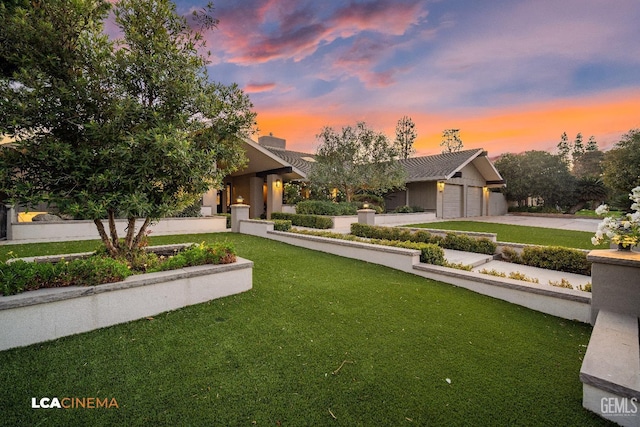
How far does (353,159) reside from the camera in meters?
15.8

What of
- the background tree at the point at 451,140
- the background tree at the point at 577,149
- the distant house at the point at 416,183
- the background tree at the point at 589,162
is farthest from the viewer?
the background tree at the point at 577,149

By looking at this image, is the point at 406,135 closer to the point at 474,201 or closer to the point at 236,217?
the point at 474,201

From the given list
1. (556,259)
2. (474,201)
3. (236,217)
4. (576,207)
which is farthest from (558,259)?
(576,207)

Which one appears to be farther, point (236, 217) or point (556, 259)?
point (236, 217)

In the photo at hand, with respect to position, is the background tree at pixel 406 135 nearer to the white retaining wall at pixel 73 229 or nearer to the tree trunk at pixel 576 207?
the tree trunk at pixel 576 207

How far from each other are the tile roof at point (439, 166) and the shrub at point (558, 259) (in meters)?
13.3

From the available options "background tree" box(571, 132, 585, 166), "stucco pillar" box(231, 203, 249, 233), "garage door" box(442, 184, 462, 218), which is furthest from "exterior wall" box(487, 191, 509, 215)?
"background tree" box(571, 132, 585, 166)

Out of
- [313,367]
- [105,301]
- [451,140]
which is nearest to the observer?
[313,367]

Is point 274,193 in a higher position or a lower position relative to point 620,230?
higher

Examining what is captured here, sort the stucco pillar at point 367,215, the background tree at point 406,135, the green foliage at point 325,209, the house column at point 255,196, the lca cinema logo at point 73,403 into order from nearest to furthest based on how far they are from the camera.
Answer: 1. the lca cinema logo at point 73,403
2. the stucco pillar at point 367,215
3. the green foliage at point 325,209
4. the house column at point 255,196
5. the background tree at point 406,135

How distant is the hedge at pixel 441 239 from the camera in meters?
7.85

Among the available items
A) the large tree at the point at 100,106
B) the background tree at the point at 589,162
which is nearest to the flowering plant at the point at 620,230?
the large tree at the point at 100,106

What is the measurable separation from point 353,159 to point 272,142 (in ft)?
40.1

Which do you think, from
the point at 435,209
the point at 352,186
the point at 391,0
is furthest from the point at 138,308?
the point at 435,209
